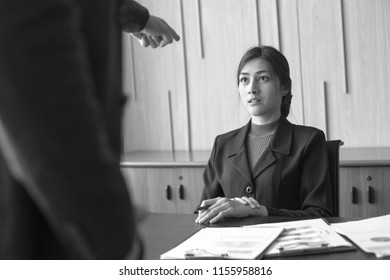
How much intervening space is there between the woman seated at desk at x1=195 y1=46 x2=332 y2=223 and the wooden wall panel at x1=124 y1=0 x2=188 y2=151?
2.44 metres

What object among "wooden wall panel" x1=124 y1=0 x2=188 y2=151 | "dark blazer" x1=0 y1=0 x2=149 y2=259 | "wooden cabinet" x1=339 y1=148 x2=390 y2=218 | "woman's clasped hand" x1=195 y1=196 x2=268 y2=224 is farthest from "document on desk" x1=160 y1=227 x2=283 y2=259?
"wooden wall panel" x1=124 y1=0 x2=188 y2=151

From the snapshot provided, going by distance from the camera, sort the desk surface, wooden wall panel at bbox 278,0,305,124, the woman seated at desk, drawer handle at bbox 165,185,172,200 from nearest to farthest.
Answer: the desk surface → the woman seated at desk → drawer handle at bbox 165,185,172,200 → wooden wall panel at bbox 278,0,305,124

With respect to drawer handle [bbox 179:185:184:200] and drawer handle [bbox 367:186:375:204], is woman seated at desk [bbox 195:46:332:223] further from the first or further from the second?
drawer handle [bbox 179:185:184:200]

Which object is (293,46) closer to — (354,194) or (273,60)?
(354,194)

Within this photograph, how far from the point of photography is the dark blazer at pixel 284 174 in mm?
2404

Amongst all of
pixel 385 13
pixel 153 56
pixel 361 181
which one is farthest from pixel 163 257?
pixel 153 56

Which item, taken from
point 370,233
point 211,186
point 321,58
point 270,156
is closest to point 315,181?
point 270,156

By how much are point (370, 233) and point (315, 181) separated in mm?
820

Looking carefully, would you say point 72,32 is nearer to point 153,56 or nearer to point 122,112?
point 122,112

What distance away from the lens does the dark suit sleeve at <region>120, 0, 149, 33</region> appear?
82 cm

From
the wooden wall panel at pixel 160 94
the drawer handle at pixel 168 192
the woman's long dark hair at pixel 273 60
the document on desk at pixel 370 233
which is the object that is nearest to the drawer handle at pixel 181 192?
the drawer handle at pixel 168 192

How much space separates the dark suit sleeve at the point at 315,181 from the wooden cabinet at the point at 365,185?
124cm

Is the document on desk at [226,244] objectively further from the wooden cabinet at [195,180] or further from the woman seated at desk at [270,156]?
the wooden cabinet at [195,180]

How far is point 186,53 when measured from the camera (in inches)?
202
